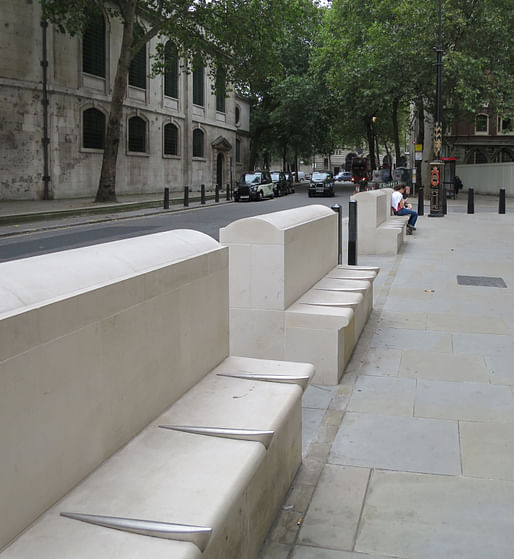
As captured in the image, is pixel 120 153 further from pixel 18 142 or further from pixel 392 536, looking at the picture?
pixel 392 536

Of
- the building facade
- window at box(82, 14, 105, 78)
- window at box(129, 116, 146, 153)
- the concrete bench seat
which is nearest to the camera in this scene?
the concrete bench seat

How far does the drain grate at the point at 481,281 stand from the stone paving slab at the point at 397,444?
6116mm

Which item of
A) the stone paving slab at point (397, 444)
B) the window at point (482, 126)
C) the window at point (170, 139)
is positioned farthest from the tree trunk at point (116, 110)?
the window at point (482, 126)

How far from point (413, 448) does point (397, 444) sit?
11 cm

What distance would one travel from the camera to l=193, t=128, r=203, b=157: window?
48125mm

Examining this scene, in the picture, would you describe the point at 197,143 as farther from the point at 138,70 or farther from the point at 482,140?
the point at 482,140

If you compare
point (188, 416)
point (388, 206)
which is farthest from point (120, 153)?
point (188, 416)

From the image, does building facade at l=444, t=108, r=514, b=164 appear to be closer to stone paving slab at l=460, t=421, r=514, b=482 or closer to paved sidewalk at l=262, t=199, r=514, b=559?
paved sidewalk at l=262, t=199, r=514, b=559

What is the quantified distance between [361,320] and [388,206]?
10924 mm

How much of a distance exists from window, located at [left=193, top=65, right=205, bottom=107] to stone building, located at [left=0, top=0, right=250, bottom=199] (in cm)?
7

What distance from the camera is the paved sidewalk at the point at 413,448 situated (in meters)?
3.31

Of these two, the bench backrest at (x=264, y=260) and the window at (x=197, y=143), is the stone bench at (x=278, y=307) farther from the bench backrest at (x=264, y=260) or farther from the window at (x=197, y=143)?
the window at (x=197, y=143)

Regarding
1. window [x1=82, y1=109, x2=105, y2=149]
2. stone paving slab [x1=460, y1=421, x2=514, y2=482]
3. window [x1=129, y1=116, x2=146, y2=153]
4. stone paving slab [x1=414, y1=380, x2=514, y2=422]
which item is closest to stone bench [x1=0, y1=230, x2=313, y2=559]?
stone paving slab [x1=460, y1=421, x2=514, y2=482]

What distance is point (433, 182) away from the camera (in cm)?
2516
